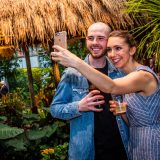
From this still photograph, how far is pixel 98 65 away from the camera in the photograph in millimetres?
2656

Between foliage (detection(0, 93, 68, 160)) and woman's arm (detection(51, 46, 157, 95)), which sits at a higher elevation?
woman's arm (detection(51, 46, 157, 95))

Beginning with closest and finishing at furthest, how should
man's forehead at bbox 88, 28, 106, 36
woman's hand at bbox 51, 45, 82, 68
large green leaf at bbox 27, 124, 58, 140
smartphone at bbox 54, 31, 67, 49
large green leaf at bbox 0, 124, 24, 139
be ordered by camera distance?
woman's hand at bbox 51, 45, 82, 68 → smartphone at bbox 54, 31, 67, 49 → man's forehead at bbox 88, 28, 106, 36 → large green leaf at bbox 0, 124, 24, 139 → large green leaf at bbox 27, 124, 58, 140

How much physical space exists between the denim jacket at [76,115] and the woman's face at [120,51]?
0.39 m

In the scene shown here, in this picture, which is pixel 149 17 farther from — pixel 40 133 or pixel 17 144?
pixel 40 133

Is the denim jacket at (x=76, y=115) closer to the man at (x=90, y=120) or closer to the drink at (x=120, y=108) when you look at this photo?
the man at (x=90, y=120)

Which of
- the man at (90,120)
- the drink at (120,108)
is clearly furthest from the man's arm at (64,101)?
Answer: the drink at (120,108)

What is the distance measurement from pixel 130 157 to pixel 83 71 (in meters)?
0.82

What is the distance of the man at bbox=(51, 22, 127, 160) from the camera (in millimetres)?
2451

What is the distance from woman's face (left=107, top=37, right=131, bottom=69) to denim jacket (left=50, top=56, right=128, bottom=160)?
393mm

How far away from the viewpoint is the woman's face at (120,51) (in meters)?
2.24

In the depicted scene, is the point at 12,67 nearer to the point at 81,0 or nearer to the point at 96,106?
the point at 81,0

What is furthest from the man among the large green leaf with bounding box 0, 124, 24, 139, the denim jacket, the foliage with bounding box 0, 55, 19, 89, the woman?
the foliage with bounding box 0, 55, 19, 89

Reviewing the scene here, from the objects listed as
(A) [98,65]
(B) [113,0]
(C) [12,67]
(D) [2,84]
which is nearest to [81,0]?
(B) [113,0]

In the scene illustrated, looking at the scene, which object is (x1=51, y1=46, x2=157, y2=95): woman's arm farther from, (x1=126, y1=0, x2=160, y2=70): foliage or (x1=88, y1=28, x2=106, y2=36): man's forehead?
(x1=88, y1=28, x2=106, y2=36): man's forehead
